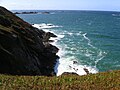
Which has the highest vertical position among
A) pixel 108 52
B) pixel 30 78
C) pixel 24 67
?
pixel 30 78

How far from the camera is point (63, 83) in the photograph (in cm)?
1725

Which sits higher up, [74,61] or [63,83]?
[63,83]

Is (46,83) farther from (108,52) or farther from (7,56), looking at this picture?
(108,52)

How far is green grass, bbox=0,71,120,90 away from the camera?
1636 cm

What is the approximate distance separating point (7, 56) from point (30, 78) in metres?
20.5

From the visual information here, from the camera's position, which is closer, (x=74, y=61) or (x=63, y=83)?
(x=63, y=83)

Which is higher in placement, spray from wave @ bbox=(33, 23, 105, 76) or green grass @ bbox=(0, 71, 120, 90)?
green grass @ bbox=(0, 71, 120, 90)

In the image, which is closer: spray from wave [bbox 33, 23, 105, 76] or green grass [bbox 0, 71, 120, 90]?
green grass [bbox 0, 71, 120, 90]

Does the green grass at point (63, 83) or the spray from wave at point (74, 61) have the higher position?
the green grass at point (63, 83)

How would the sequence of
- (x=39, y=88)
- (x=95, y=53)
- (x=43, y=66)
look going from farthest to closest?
(x=95, y=53) < (x=43, y=66) < (x=39, y=88)

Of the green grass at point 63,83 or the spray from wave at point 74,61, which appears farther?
the spray from wave at point 74,61

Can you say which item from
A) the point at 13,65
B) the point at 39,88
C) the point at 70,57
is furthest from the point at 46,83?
the point at 70,57

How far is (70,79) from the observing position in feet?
59.5

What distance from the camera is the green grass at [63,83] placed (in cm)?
1636
